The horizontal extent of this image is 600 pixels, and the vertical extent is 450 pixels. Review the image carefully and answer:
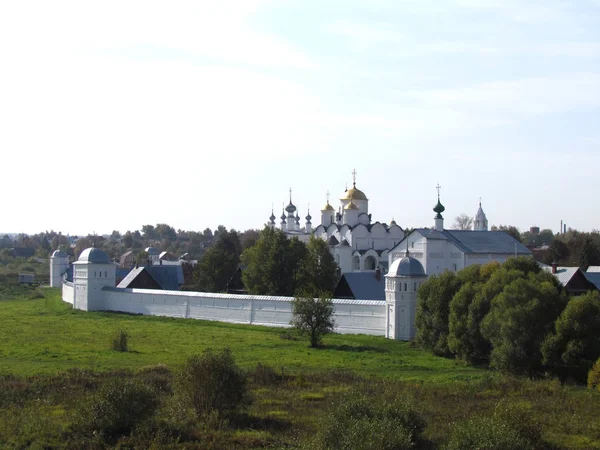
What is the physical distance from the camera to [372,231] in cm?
5116

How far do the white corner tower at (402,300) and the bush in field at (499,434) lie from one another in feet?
48.3

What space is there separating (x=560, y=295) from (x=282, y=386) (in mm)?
8276

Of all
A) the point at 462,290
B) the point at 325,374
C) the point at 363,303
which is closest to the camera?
the point at 325,374

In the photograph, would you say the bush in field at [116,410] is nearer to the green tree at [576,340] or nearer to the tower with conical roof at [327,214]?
the green tree at [576,340]

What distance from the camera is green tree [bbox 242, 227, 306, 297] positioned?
38062 millimetres

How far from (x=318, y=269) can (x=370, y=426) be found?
90.9 ft

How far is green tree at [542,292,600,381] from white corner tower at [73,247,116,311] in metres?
25.5

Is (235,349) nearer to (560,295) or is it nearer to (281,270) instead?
(560,295)

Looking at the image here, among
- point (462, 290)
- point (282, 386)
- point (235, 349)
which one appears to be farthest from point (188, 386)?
point (462, 290)

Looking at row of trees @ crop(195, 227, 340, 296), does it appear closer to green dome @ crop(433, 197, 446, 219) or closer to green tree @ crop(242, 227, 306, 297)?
green tree @ crop(242, 227, 306, 297)

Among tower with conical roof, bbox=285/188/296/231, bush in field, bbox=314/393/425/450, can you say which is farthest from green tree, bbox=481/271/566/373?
tower with conical roof, bbox=285/188/296/231

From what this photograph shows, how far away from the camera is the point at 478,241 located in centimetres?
3997

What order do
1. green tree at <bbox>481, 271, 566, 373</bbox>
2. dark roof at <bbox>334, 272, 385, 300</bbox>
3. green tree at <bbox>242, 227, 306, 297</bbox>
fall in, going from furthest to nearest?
green tree at <bbox>242, 227, 306, 297</bbox> → dark roof at <bbox>334, 272, 385, 300</bbox> → green tree at <bbox>481, 271, 566, 373</bbox>

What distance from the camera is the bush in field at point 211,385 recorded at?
48.8 feet
